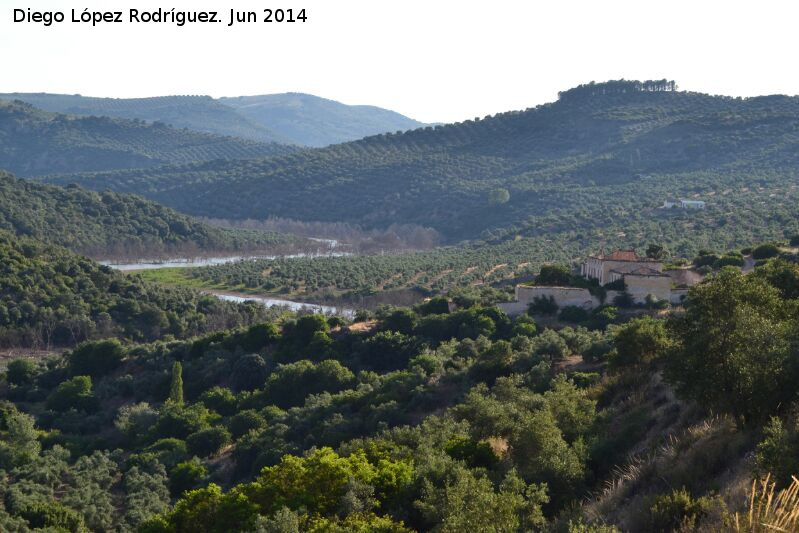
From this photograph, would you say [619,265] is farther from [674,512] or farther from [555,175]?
[555,175]

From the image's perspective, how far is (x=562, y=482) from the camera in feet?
55.6

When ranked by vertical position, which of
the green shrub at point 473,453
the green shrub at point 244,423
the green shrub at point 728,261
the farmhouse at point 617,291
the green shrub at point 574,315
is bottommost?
the green shrub at point 244,423

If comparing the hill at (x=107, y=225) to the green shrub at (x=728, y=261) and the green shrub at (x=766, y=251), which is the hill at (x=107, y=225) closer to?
the green shrub at (x=728, y=261)

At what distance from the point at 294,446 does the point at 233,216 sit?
11847cm

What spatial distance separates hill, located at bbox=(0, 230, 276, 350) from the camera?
60.6 m

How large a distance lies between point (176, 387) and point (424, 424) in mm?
20033

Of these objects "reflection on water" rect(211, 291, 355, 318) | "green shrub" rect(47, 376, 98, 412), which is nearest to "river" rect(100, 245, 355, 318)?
"reflection on water" rect(211, 291, 355, 318)

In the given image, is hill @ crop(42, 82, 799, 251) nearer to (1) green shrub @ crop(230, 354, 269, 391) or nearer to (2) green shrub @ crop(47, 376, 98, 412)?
(1) green shrub @ crop(230, 354, 269, 391)

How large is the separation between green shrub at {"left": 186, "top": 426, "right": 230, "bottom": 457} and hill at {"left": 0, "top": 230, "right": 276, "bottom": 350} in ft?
90.9

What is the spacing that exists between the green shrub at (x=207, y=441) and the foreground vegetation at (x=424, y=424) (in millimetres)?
74

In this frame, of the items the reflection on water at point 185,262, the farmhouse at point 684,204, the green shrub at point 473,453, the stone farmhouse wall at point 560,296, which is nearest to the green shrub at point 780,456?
the green shrub at point 473,453

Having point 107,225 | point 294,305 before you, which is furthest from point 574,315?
point 107,225

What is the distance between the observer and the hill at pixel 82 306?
199ft

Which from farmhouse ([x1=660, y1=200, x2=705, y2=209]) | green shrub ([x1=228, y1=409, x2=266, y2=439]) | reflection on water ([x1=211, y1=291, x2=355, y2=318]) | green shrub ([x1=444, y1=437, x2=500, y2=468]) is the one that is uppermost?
farmhouse ([x1=660, y1=200, x2=705, y2=209])
